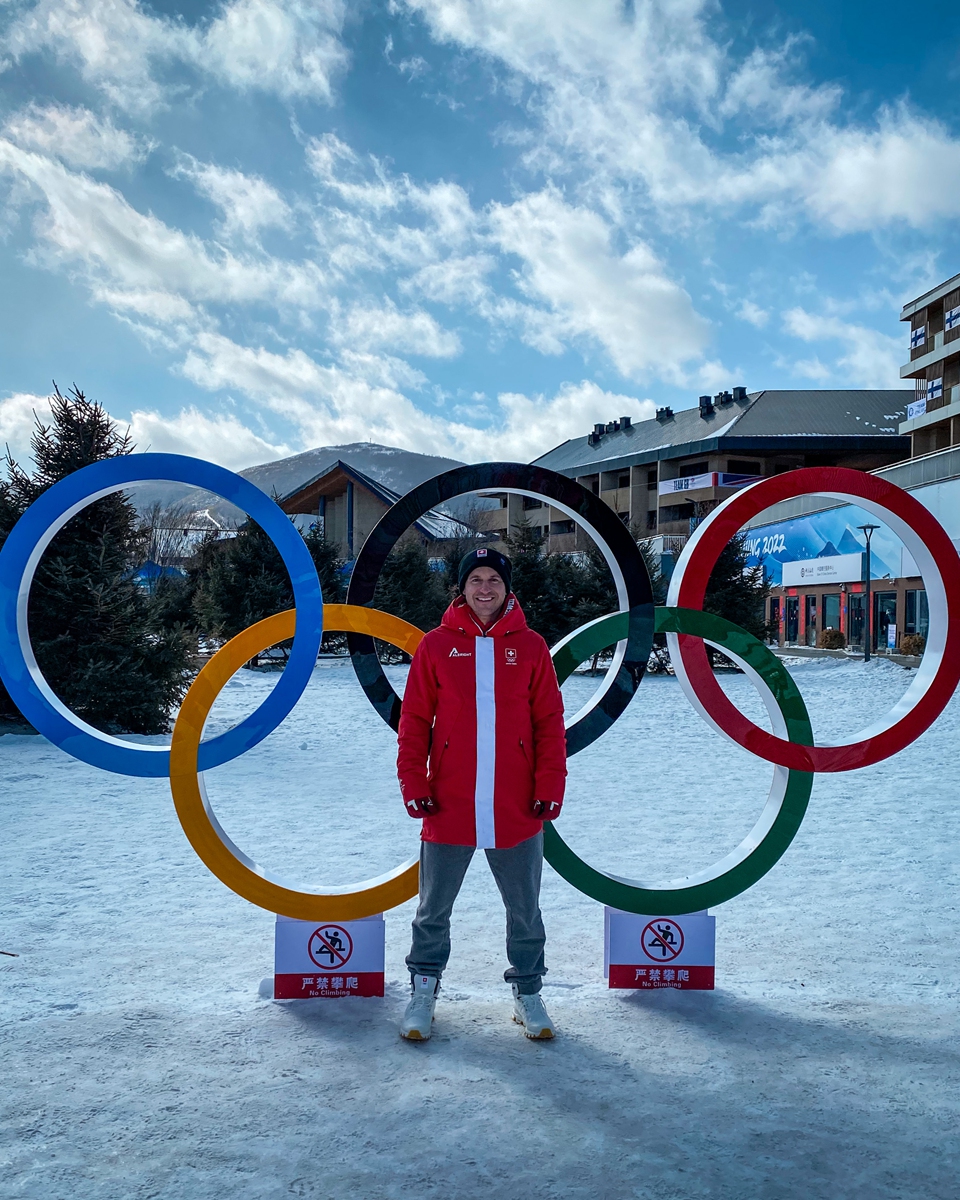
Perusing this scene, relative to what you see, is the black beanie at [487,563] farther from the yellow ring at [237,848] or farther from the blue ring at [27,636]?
the blue ring at [27,636]

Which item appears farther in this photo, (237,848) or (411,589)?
(411,589)

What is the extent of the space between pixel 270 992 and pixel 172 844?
267 cm

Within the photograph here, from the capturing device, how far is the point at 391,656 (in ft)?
68.2

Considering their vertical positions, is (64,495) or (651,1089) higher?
(64,495)

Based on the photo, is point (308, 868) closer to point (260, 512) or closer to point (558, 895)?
point (558, 895)

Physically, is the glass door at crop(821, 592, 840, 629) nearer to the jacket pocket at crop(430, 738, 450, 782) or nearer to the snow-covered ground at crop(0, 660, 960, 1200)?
the snow-covered ground at crop(0, 660, 960, 1200)

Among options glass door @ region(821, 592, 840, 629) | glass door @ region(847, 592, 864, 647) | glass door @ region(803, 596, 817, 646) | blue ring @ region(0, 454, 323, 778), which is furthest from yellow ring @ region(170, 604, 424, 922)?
glass door @ region(803, 596, 817, 646)

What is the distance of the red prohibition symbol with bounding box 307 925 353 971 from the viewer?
3.65 metres

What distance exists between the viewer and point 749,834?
4148mm

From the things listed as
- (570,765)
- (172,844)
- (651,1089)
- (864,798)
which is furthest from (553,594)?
(651,1089)

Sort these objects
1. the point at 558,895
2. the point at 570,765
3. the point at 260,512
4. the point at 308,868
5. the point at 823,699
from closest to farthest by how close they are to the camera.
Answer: the point at 260,512
the point at 558,895
the point at 308,868
the point at 570,765
the point at 823,699

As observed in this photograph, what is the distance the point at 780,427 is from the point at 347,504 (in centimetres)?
3056

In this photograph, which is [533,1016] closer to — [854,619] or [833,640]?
[833,640]

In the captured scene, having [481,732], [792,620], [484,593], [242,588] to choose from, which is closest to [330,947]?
[481,732]
